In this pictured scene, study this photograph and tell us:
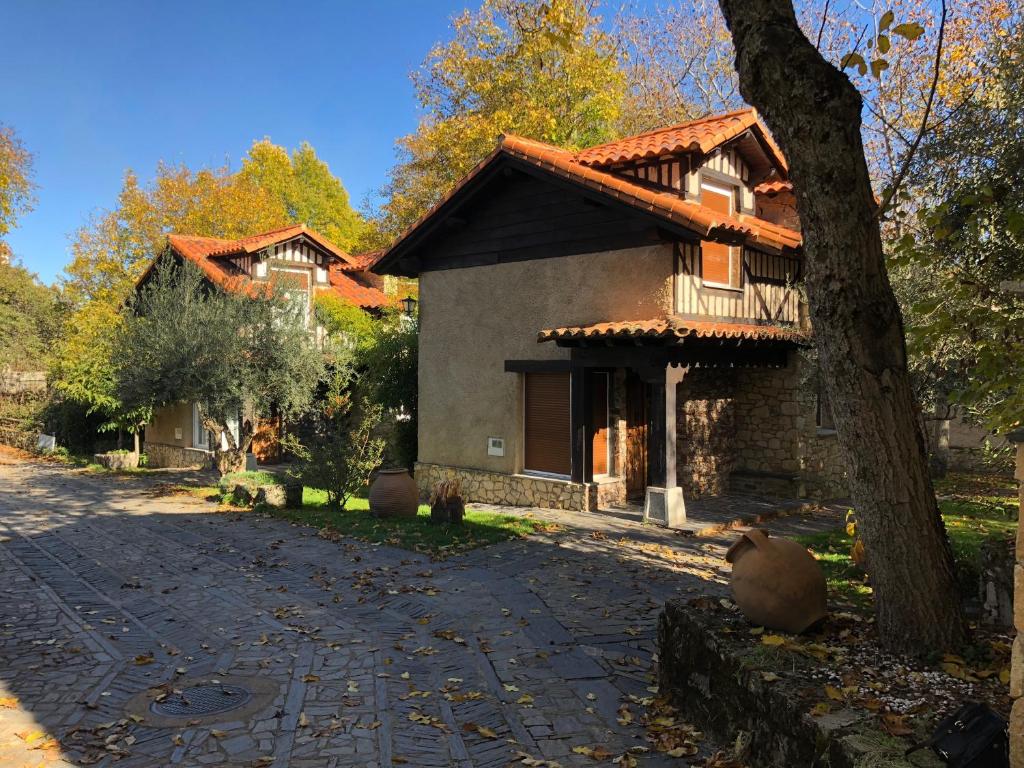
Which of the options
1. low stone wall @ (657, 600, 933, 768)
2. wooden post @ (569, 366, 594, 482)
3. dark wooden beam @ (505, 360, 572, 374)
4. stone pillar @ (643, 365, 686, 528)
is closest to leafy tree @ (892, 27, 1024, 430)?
low stone wall @ (657, 600, 933, 768)

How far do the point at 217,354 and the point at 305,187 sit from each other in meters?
26.9

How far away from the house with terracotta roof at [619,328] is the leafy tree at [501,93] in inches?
344

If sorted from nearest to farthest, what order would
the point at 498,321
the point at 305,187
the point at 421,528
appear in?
the point at 421,528
the point at 498,321
the point at 305,187

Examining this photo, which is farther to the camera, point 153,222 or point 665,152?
point 153,222

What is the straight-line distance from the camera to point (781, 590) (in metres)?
4.54

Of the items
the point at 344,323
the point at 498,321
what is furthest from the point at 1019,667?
the point at 344,323

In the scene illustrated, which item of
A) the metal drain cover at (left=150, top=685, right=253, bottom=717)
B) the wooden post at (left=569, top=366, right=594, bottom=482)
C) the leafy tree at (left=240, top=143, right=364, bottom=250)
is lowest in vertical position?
the metal drain cover at (left=150, top=685, right=253, bottom=717)

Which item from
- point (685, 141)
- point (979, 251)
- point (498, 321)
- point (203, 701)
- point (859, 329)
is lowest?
point (203, 701)

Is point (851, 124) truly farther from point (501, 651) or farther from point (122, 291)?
point (122, 291)

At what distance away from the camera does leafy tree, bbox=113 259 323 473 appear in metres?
14.8

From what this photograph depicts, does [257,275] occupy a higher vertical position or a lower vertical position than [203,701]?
higher

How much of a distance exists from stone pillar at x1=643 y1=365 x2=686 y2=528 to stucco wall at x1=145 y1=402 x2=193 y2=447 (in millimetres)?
16728

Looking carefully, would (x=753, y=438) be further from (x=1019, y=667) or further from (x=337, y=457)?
(x=1019, y=667)

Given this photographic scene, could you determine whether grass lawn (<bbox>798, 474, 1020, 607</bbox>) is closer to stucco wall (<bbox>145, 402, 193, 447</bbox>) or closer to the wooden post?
the wooden post
